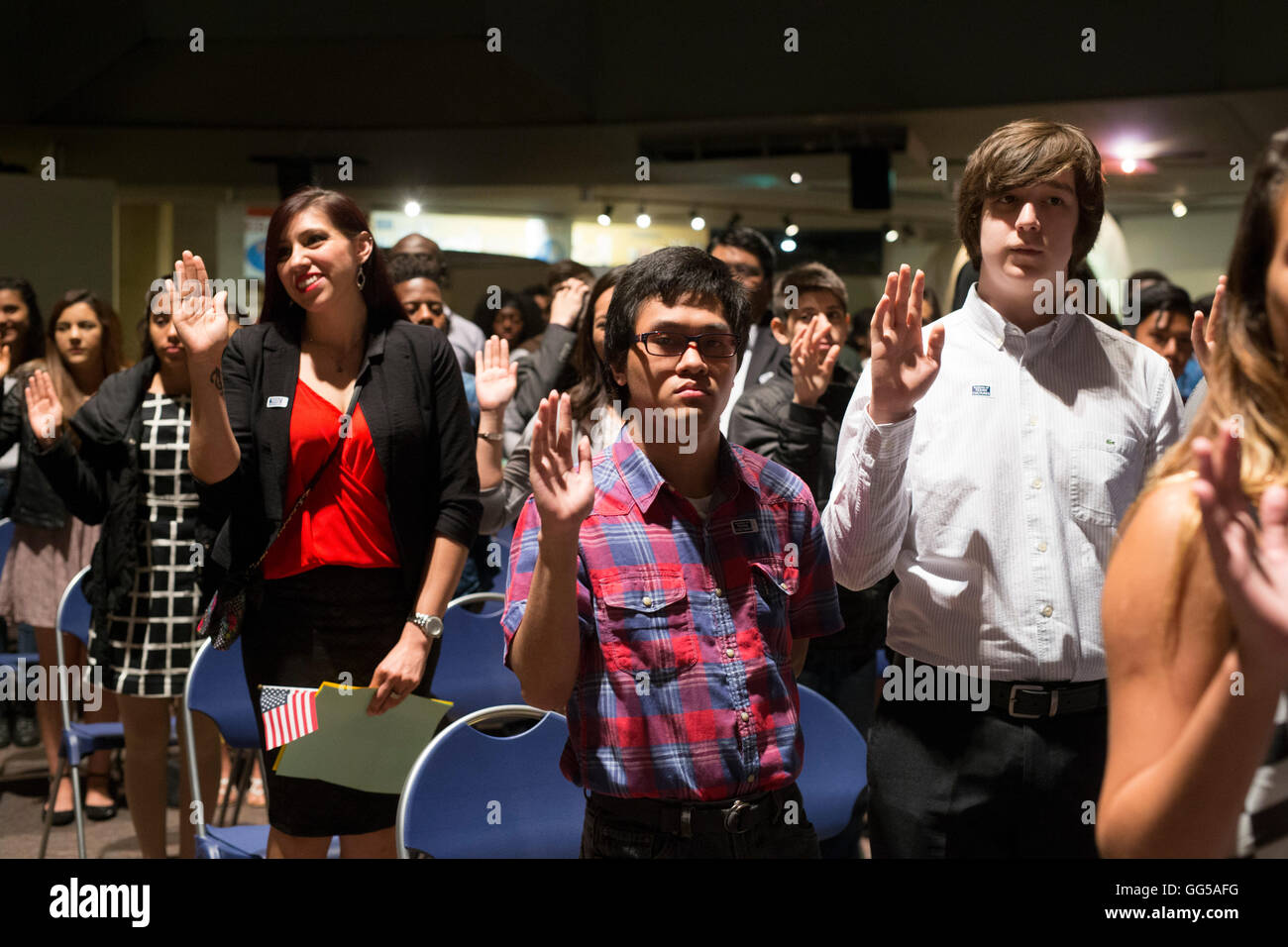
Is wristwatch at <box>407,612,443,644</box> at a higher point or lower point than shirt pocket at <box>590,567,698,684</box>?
lower

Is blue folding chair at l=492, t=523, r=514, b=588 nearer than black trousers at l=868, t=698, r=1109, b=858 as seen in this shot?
No

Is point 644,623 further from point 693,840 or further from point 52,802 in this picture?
point 52,802

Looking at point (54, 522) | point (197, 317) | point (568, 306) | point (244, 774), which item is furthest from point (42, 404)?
point (568, 306)

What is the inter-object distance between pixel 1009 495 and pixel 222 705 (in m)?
1.86

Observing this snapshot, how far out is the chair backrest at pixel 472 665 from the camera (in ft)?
9.45

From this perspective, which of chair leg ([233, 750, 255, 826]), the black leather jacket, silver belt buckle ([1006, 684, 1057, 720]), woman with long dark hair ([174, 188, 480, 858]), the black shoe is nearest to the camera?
silver belt buckle ([1006, 684, 1057, 720])

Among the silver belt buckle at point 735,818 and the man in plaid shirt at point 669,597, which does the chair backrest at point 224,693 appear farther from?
the silver belt buckle at point 735,818

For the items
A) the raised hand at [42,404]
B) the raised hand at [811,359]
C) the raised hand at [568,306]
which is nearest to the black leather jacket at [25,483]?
the raised hand at [42,404]

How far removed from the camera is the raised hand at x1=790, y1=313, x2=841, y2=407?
7.13 feet

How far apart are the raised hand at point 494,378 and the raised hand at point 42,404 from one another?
0.99m

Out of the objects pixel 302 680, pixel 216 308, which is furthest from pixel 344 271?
pixel 302 680

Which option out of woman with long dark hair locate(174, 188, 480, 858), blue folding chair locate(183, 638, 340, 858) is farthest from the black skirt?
blue folding chair locate(183, 638, 340, 858)

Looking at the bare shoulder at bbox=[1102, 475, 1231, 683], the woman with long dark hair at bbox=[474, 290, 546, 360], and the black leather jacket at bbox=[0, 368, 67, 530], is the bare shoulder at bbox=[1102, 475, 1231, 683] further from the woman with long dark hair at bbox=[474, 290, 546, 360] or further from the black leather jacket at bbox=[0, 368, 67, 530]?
the woman with long dark hair at bbox=[474, 290, 546, 360]

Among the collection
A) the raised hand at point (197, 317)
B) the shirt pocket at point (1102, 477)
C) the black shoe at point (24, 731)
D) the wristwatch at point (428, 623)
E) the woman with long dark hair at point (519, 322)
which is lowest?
the black shoe at point (24, 731)
